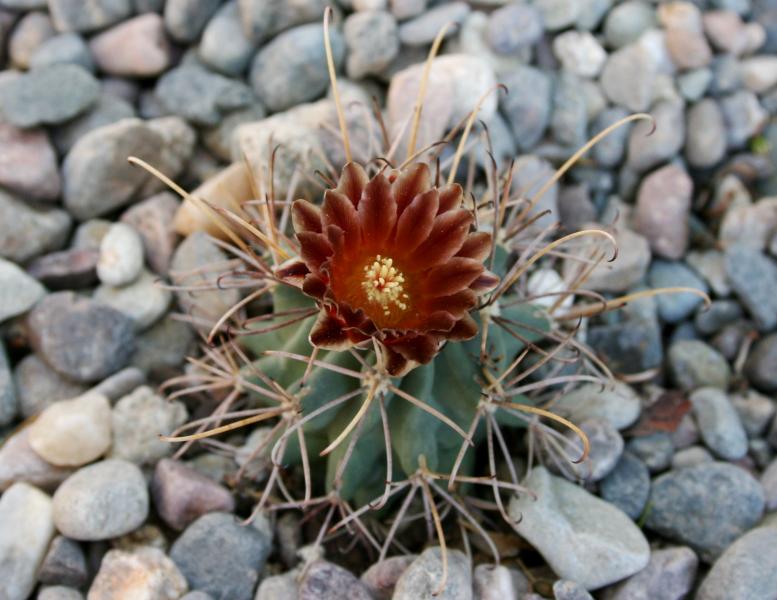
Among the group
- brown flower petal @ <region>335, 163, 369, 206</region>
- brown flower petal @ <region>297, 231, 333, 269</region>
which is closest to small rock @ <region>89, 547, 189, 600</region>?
brown flower petal @ <region>297, 231, 333, 269</region>

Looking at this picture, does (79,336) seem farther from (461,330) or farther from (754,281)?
(754,281)

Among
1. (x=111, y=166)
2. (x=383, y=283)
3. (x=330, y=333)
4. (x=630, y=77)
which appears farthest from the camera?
(x=630, y=77)

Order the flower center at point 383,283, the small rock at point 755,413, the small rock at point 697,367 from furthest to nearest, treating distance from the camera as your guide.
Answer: the small rock at point 697,367 < the small rock at point 755,413 < the flower center at point 383,283

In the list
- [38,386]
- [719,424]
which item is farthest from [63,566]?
[719,424]

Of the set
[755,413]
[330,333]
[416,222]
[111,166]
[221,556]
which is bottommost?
[755,413]

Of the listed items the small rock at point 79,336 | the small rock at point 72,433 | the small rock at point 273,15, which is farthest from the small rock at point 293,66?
the small rock at point 72,433

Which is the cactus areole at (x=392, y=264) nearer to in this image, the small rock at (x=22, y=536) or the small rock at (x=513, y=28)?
the small rock at (x=22, y=536)
